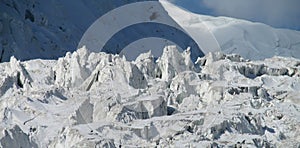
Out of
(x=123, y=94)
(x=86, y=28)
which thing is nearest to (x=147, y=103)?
(x=123, y=94)

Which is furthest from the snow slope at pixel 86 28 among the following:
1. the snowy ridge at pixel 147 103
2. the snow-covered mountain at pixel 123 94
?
the snowy ridge at pixel 147 103

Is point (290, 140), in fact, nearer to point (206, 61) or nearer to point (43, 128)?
point (43, 128)

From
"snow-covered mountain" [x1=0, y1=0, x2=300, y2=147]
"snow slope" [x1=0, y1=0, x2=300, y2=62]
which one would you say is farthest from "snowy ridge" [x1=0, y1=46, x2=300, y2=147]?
"snow slope" [x1=0, y1=0, x2=300, y2=62]

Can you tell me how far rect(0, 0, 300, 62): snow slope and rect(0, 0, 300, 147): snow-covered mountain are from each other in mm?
128

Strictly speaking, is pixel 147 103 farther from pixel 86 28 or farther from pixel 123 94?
pixel 86 28

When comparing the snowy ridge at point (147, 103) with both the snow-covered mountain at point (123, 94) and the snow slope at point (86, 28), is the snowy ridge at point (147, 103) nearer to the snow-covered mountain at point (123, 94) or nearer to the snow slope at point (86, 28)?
the snow-covered mountain at point (123, 94)

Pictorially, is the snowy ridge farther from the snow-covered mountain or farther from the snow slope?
the snow slope

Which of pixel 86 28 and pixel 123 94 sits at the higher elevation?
pixel 86 28

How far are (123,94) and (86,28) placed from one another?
28.2 m

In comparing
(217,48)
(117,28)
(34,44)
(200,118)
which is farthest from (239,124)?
(217,48)

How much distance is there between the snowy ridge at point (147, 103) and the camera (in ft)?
89.7

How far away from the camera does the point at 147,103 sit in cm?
3141

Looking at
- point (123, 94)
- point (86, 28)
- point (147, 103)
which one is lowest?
point (147, 103)

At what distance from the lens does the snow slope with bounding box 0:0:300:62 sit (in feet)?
170
